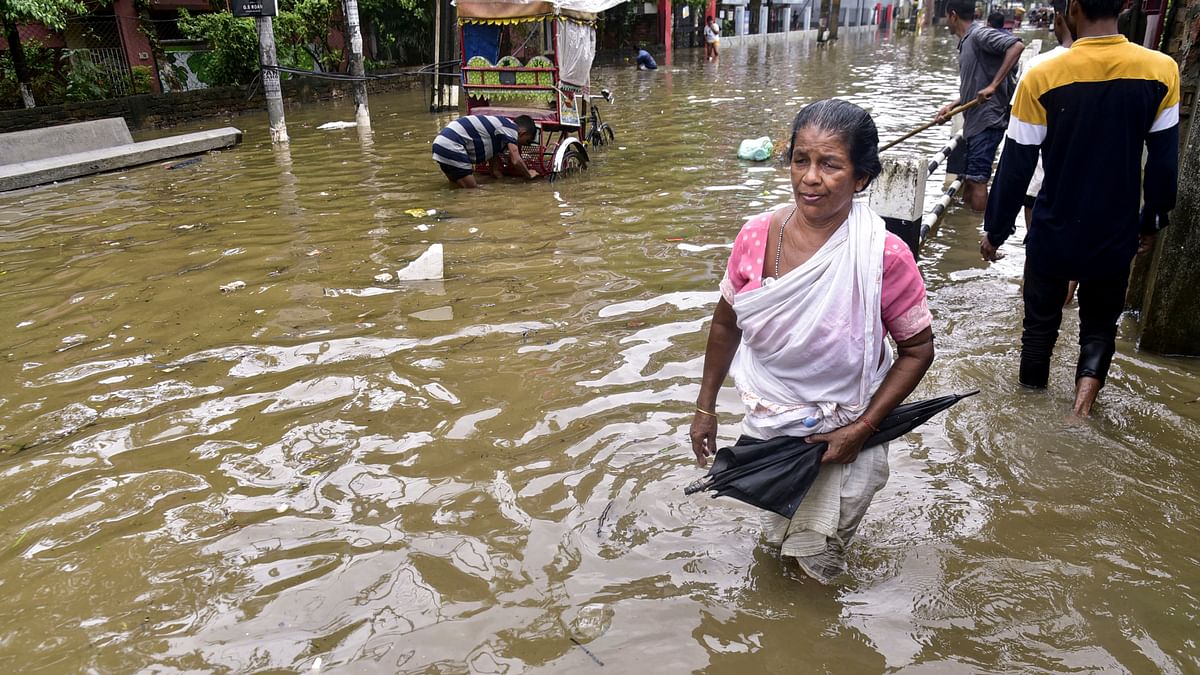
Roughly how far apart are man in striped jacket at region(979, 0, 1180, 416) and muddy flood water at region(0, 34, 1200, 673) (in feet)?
1.84

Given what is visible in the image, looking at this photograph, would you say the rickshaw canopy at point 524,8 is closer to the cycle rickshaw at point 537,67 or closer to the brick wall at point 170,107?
the cycle rickshaw at point 537,67

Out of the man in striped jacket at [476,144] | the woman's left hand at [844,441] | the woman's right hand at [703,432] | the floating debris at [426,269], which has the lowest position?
the floating debris at [426,269]

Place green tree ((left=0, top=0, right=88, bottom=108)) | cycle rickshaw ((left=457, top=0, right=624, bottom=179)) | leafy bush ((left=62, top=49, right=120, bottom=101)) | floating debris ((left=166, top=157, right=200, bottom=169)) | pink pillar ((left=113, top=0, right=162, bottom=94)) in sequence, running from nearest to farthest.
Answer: cycle rickshaw ((left=457, top=0, right=624, bottom=179)) < floating debris ((left=166, top=157, right=200, bottom=169)) < green tree ((left=0, top=0, right=88, bottom=108)) < leafy bush ((left=62, top=49, right=120, bottom=101)) < pink pillar ((left=113, top=0, right=162, bottom=94))

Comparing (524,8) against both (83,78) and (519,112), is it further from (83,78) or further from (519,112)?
(83,78)

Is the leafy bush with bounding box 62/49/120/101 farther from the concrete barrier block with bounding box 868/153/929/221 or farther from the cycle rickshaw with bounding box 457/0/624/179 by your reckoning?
the concrete barrier block with bounding box 868/153/929/221

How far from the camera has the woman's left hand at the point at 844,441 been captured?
2373 millimetres

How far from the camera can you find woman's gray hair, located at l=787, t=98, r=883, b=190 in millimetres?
2197

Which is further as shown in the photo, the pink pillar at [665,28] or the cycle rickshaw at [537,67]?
the pink pillar at [665,28]

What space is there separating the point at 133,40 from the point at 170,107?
258cm

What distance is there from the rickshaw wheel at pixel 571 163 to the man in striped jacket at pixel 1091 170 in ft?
21.0

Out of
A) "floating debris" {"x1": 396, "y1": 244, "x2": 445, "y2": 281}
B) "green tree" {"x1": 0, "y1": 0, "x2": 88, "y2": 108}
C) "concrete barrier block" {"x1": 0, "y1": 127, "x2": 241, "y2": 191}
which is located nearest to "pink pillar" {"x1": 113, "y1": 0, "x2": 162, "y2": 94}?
"green tree" {"x1": 0, "y1": 0, "x2": 88, "y2": 108}

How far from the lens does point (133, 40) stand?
16922mm

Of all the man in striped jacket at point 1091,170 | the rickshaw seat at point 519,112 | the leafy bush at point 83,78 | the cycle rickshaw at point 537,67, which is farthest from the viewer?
the leafy bush at point 83,78

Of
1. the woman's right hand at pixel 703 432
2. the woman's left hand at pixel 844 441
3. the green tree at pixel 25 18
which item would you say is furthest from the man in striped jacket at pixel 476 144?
the green tree at pixel 25 18
